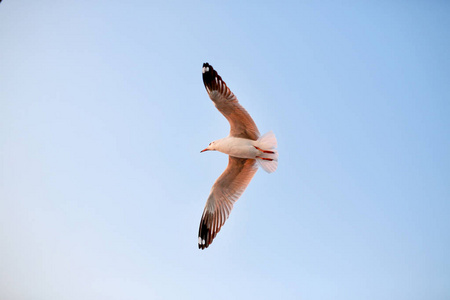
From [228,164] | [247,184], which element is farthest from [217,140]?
[247,184]

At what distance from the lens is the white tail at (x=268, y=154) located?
3.91 m

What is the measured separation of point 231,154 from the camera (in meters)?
4.14

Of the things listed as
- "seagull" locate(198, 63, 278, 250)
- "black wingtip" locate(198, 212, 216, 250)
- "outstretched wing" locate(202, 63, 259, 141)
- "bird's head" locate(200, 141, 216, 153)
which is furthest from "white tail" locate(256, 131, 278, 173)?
"black wingtip" locate(198, 212, 216, 250)

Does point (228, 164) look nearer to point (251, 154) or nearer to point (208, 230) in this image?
point (251, 154)

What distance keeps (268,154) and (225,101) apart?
71 cm

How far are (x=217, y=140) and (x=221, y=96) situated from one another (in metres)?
0.65

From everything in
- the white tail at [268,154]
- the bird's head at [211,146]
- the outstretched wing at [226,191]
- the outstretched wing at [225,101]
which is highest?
the outstretched wing at [225,101]

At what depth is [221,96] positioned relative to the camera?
3779 millimetres

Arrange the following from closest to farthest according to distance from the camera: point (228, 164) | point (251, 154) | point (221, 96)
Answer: point (221, 96), point (251, 154), point (228, 164)

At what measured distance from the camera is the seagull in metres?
3.81

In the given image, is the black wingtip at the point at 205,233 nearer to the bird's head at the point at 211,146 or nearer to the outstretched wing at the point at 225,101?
the bird's head at the point at 211,146

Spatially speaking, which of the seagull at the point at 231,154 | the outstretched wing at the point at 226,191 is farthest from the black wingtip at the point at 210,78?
the outstretched wing at the point at 226,191

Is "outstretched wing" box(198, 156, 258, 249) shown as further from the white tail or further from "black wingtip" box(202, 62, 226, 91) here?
"black wingtip" box(202, 62, 226, 91)

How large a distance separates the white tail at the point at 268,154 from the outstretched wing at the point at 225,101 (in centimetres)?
16
